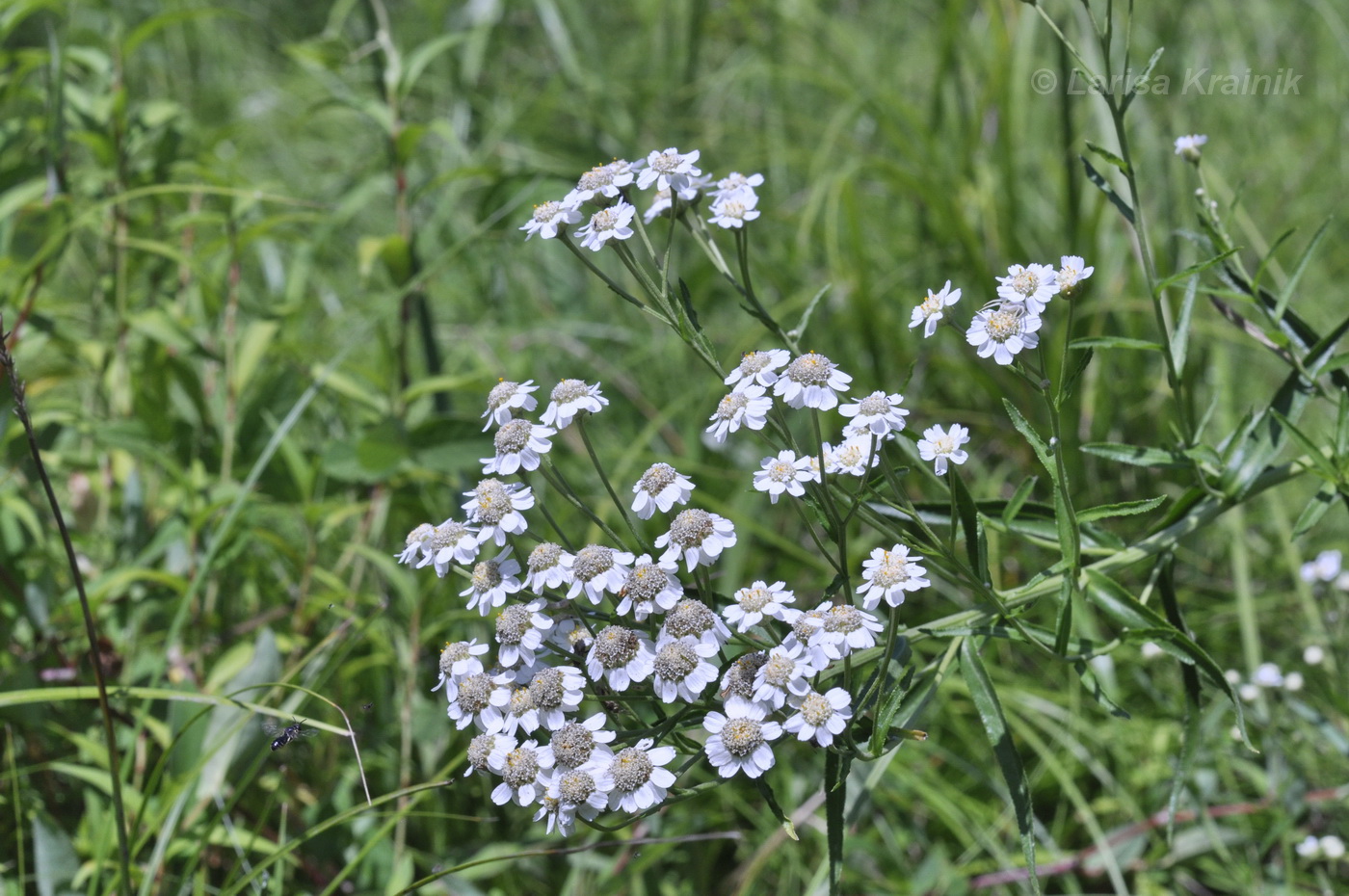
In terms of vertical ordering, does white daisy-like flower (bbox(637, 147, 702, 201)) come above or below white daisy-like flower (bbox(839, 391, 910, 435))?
above

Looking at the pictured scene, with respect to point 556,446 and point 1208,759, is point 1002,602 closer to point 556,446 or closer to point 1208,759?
point 1208,759

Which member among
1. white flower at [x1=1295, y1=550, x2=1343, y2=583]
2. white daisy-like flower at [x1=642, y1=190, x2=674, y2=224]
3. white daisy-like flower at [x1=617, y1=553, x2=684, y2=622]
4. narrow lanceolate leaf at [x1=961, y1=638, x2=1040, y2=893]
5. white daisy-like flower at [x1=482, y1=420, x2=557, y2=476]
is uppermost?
white daisy-like flower at [x1=642, y1=190, x2=674, y2=224]

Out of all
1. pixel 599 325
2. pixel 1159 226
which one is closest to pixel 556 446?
pixel 599 325

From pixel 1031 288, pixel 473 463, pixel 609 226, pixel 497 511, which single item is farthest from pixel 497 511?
pixel 473 463

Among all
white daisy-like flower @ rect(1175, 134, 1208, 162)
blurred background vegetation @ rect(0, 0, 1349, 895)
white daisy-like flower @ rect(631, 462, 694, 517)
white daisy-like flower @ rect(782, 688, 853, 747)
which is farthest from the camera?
blurred background vegetation @ rect(0, 0, 1349, 895)

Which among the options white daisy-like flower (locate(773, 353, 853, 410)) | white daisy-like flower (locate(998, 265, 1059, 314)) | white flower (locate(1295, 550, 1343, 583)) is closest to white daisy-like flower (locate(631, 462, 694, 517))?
white daisy-like flower (locate(773, 353, 853, 410))

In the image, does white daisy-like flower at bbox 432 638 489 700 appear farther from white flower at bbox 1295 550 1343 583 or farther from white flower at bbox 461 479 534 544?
white flower at bbox 1295 550 1343 583

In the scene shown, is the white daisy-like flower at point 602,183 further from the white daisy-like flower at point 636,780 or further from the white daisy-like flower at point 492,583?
the white daisy-like flower at point 636,780

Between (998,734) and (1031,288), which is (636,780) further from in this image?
(1031,288)
